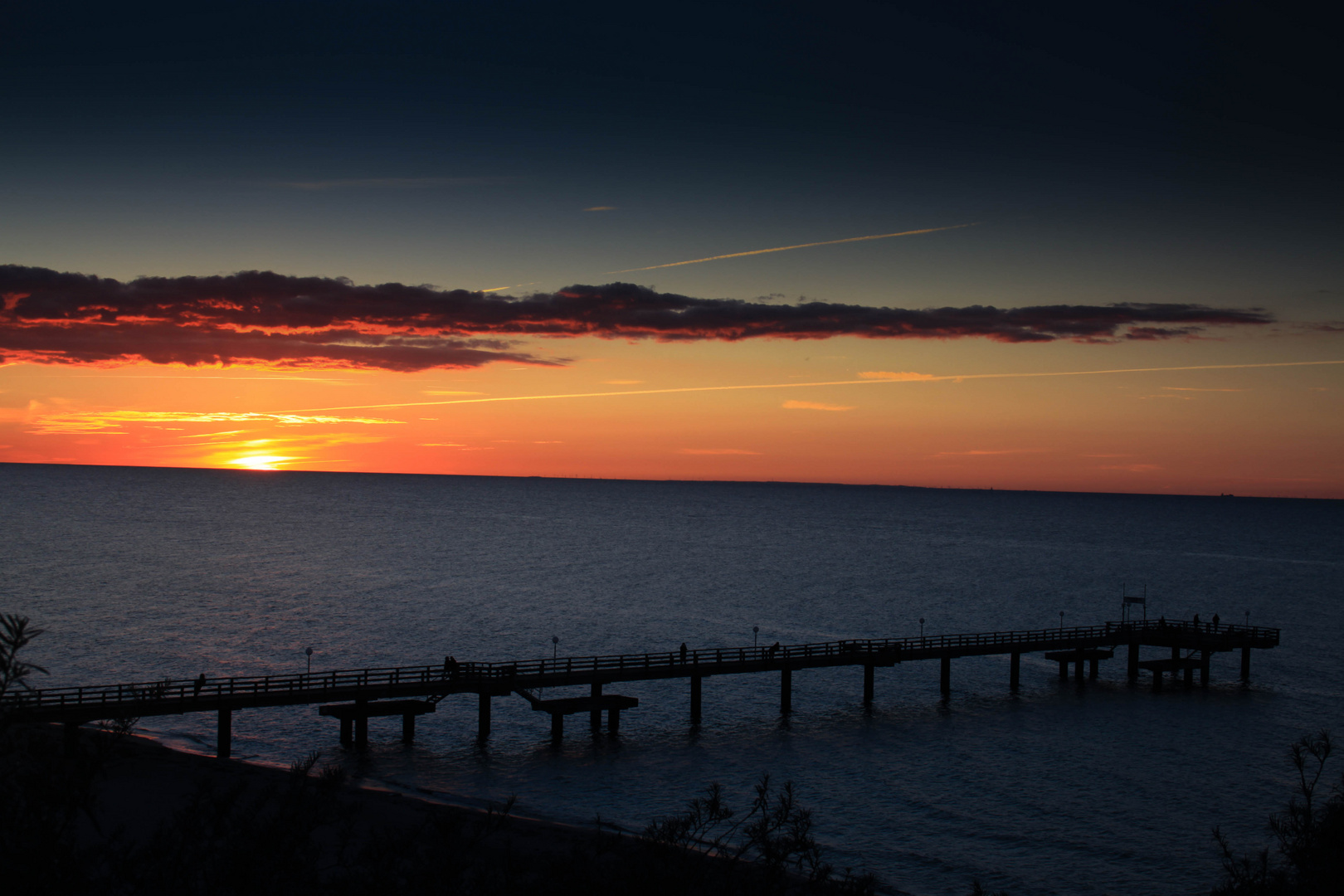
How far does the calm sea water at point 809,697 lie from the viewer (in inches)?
1475

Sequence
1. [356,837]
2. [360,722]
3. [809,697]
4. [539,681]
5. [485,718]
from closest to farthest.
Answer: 1. [356,837]
2. [360,722]
3. [539,681]
4. [485,718]
5. [809,697]

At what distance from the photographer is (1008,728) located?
52312mm

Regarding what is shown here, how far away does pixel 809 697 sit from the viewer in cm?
5934

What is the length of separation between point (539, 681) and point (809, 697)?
63.2ft

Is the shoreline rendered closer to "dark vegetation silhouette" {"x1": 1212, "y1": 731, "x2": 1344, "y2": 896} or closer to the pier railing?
the pier railing

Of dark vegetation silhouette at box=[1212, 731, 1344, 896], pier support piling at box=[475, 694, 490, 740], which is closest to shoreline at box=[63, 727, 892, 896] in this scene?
pier support piling at box=[475, 694, 490, 740]

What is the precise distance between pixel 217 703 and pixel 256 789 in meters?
6.10

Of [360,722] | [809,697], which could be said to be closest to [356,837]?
[360,722]

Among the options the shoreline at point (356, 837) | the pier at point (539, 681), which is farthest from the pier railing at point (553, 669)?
the shoreline at point (356, 837)

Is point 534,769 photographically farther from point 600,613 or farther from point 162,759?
point 600,613

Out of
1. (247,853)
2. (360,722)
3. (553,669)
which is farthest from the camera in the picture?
(553,669)

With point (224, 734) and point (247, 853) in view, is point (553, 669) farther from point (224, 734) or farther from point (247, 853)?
point (247, 853)

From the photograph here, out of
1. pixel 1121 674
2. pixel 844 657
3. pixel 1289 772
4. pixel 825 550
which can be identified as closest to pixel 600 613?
pixel 844 657

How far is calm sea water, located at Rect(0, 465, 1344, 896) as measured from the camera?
123ft
